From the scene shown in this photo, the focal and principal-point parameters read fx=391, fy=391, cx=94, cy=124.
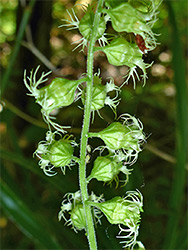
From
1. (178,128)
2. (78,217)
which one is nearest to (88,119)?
(78,217)

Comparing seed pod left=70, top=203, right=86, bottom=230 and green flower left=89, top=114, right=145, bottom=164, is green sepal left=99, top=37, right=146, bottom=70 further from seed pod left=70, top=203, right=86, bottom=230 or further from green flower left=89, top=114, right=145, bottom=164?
seed pod left=70, top=203, right=86, bottom=230

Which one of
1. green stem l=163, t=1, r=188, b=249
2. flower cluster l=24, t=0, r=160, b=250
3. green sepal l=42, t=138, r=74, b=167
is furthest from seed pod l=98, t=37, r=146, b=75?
green stem l=163, t=1, r=188, b=249

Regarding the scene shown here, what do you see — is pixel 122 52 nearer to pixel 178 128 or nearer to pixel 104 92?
pixel 104 92

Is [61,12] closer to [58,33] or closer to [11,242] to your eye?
[58,33]

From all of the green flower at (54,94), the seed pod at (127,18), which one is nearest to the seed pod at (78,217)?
the green flower at (54,94)

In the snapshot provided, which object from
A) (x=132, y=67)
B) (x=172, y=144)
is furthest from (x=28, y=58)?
(x=132, y=67)

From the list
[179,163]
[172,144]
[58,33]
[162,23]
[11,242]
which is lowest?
[172,144]

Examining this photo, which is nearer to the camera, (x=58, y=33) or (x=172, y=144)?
(x=172, y=144)

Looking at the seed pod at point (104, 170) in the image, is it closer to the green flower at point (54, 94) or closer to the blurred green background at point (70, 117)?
the green flower at point (54, 94)
